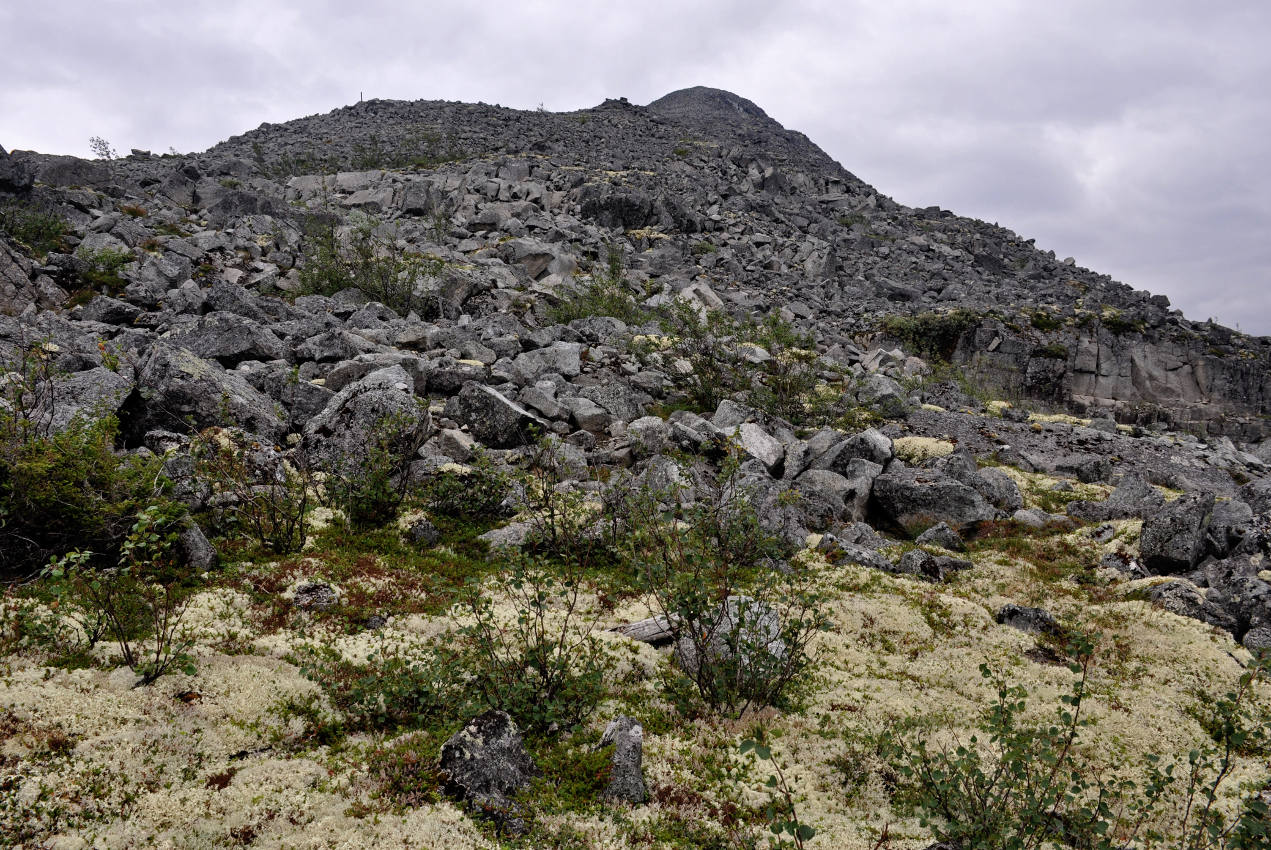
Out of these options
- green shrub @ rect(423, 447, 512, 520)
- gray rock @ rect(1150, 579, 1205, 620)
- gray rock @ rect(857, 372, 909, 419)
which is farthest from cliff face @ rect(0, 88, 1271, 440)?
gray rock @ rect(1150, 579, 1205, 620)

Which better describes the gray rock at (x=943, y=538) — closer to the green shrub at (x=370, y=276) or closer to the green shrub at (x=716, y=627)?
the green shrub at (x=716, y=627)

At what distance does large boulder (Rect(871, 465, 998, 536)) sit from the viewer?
17.9 metres

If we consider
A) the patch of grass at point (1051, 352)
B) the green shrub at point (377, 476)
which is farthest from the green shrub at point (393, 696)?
the patch of grass at point (1051, 352)

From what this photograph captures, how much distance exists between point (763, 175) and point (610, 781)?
80.9 metres

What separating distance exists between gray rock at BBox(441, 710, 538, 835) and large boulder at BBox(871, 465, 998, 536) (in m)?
14.2

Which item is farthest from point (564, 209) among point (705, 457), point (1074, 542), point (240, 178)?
point (1074, 542)

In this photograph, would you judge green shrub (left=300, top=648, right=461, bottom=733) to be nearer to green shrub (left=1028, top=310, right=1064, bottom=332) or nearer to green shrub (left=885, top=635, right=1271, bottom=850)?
green shrub (left=885, top=635, right=1271, bottom=850)

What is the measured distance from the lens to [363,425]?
15.1 m

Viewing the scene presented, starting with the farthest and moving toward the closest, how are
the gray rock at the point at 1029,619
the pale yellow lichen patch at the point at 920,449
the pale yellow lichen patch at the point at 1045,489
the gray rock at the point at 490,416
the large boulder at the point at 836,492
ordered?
the pale yellow lichen patch at the point at 920,449 → the pale yellow lichen patch at the point at 1045,489 → the gray rock at the point at 490,416 → the large boulder at the point at 836,492 → the gray rock at the point at 1029,619

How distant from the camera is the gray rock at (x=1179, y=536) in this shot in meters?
14.6

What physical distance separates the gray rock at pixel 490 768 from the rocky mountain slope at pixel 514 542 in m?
0.03

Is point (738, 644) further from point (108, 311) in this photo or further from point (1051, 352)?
point (1051, 352)

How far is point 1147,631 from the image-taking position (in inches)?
487

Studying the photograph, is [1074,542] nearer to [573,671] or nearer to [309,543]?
[573,671]
